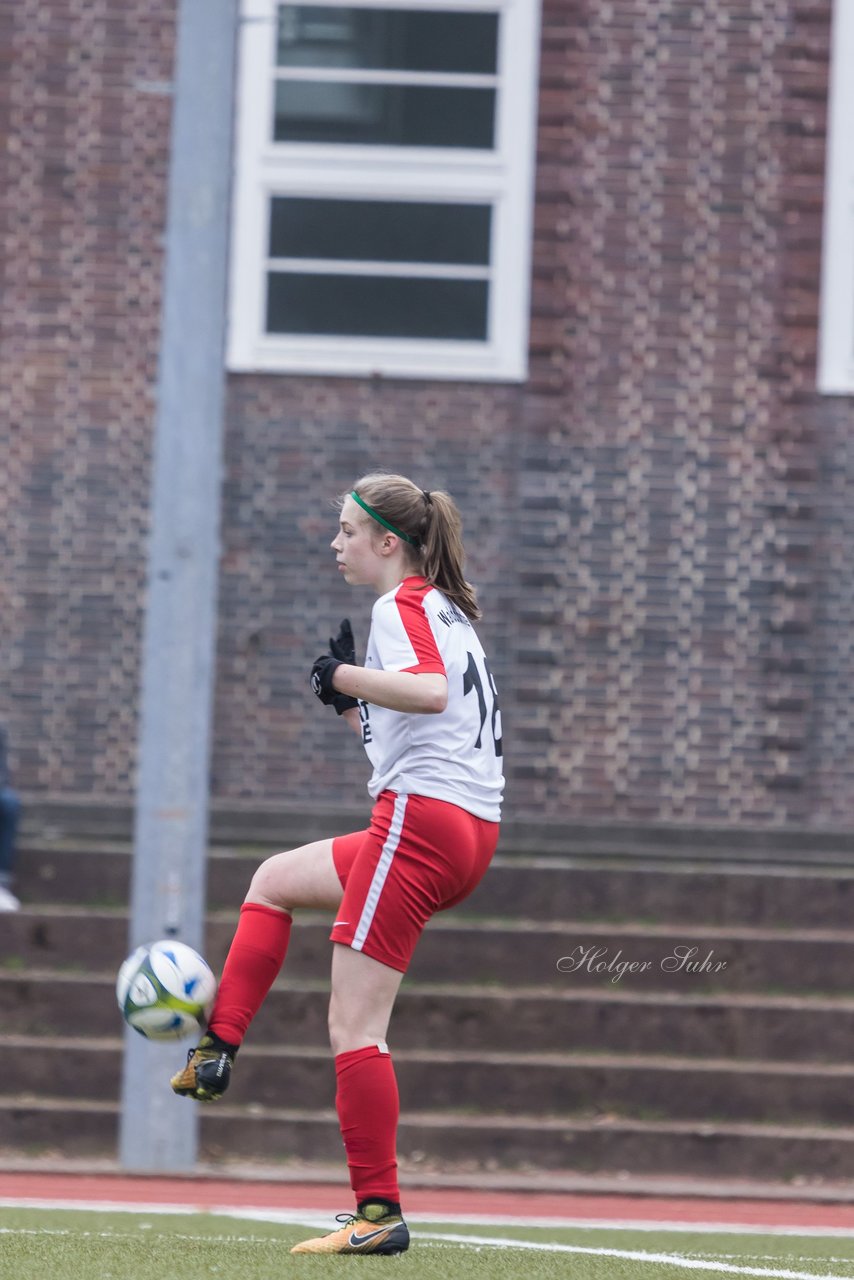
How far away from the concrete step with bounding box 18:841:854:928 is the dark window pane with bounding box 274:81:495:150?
199 inches

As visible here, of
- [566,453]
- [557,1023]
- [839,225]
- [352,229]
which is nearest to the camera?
[557,1023]

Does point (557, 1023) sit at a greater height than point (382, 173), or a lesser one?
lesser

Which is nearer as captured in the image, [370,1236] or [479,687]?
[370,1236]

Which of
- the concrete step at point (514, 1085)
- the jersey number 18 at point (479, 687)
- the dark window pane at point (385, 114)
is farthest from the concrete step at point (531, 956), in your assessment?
the dark window pane at point (385, 114)

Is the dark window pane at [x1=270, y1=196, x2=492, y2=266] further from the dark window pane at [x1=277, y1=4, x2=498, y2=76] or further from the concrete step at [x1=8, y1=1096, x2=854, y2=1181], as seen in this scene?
the concrete step at [x1=8, y1=1096, x2=854, y2=1181]

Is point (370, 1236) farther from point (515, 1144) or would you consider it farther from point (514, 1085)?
point (514, 1085)

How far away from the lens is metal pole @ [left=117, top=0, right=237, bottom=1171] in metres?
8.59

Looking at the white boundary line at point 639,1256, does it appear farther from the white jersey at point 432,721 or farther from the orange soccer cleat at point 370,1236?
the white jersey at point 432,721

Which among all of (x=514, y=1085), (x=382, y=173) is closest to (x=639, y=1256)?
(x=514, y=1085)

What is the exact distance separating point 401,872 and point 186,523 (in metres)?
4.11

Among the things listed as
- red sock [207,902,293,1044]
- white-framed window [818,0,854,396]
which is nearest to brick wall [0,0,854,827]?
white-framed window [818,0,854,396]

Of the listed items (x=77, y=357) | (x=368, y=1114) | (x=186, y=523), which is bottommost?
(x=368, y=1114)

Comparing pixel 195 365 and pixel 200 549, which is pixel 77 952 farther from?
pixel 195 365

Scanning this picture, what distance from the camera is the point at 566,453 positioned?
39.5 ft
